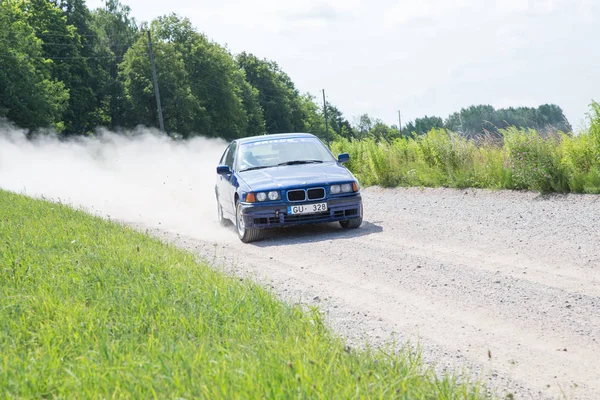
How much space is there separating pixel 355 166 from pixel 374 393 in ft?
68.5

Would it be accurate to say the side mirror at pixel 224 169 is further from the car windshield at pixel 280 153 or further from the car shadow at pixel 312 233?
the car shadow at pixel 312 233

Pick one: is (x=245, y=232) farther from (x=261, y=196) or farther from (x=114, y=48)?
(x=114, y=48)

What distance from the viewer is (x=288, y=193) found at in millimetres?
Result: 11469

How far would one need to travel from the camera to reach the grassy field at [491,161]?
1381 cm

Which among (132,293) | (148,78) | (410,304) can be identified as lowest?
(410,304)

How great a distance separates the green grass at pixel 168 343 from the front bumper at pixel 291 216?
138 inches

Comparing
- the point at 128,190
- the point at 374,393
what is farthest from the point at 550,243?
the point at 128,190

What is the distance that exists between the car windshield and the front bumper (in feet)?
4.72

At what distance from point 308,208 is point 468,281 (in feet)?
15.1

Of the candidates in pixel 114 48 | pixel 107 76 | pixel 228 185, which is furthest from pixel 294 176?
pixel 114 48

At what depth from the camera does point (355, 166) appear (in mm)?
24203

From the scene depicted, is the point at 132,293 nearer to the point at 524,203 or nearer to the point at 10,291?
the point at 10,291

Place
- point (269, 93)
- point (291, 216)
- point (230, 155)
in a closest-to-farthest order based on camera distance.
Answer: point (291, 216)
point (230, 155)
point (269, 93)

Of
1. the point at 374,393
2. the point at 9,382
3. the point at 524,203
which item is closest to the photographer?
the point at 374,393
